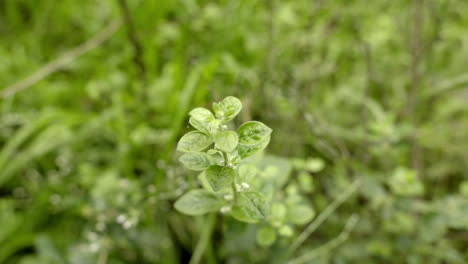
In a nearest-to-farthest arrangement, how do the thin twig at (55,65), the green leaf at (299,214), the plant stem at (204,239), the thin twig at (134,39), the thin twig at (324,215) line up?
1. the green leaf at (299,214)
2. the thin twig at (324,215)
3. the plant stem at (204,239)
4. the thin twig at (134,39)
5. the thin twig at (55,65)

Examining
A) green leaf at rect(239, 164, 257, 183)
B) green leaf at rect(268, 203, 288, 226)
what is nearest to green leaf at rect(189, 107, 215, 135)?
green leaf at rect(239, 164, 257, 183)

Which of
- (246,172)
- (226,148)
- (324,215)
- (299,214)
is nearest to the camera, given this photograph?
(226,148)

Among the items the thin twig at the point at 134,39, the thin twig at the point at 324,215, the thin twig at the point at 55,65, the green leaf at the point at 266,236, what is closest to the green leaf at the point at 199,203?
the green leaf at the point at 266,236

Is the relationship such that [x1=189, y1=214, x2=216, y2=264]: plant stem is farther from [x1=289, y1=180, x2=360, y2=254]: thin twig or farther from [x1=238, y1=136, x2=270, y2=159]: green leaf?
[x1=238, y1=136, x2=270, y2=159]: green leaf

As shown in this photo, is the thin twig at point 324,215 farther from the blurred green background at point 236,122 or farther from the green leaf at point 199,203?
the green leaf at point 199,203

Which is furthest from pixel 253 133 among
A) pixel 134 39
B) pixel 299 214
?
pixel 134 39

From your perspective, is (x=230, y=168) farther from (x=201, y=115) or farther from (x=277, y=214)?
(x=277, y=214)
